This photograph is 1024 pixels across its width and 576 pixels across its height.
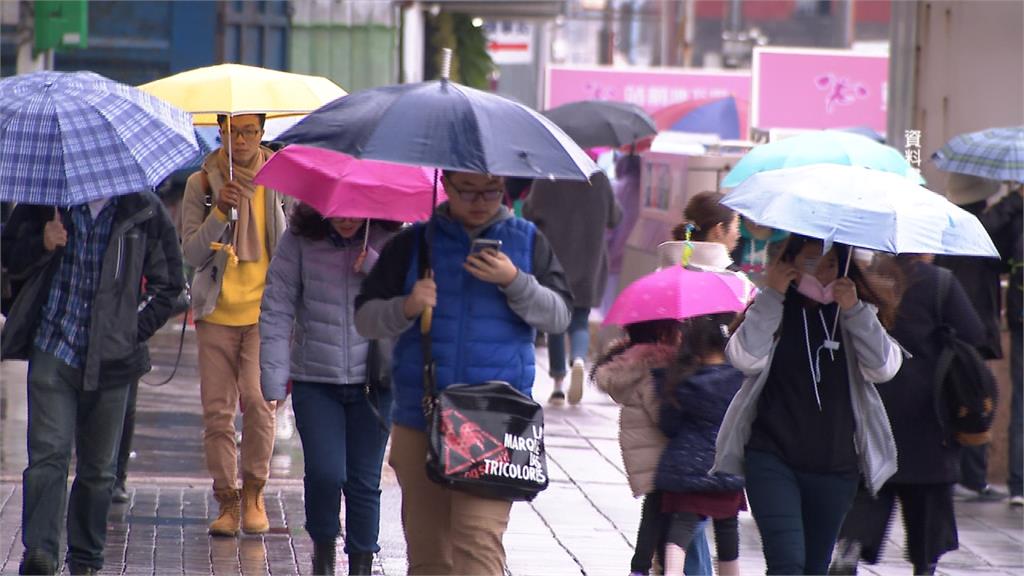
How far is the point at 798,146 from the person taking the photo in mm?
8508

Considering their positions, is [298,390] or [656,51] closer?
[298,390]

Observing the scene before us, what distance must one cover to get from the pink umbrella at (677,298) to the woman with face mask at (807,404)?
60cm

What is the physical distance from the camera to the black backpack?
6.54 metres

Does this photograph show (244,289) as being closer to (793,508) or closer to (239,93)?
(239,93)

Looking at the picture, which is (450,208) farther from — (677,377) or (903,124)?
(903,124)

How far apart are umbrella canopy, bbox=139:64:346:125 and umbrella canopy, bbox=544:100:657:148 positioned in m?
5.94

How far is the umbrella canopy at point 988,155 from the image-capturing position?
30.3 feet

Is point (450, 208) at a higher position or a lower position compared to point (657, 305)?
higher

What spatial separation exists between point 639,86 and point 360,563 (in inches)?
794

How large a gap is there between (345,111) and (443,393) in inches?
37.4

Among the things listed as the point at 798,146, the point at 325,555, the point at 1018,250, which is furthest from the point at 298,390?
the point at 1018,250

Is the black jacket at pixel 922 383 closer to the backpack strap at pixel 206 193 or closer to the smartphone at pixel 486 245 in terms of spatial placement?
the smartphone at pixel 486 245

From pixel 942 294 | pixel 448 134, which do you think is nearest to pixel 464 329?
pixel 448 134

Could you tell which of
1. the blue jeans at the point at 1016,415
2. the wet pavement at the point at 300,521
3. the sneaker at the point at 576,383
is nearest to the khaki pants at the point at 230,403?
the wet pavement at the point at 300,521
